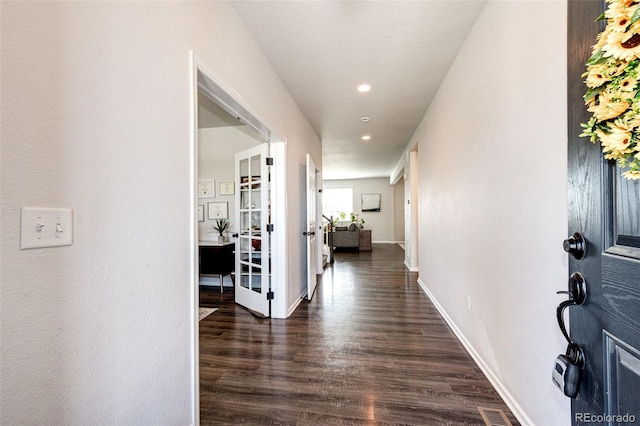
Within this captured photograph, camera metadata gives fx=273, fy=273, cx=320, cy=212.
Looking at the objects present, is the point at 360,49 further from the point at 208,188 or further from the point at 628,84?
the point at 208,188

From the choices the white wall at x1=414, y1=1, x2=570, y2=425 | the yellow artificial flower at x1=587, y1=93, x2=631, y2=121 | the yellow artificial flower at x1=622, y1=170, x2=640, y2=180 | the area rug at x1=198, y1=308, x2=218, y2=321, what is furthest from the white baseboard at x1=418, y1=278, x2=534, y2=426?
the area rug at x1=198, y1=308, x2=218, y2=321

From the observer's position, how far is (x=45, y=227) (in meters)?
0.78

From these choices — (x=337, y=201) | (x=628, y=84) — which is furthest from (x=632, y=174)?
(x=337, y=201)

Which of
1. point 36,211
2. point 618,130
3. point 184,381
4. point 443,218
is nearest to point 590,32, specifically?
point 618,130

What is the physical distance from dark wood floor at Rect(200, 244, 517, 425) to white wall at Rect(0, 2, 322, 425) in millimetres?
492

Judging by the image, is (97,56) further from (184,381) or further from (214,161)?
(214,161)

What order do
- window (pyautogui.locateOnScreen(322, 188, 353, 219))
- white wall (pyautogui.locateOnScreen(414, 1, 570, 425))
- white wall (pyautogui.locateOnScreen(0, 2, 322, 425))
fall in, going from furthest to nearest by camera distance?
window (pyautogui.locateOnScreen(322, 188, 353, 219))
white wall (pyautogui.locateOnScreen(414, 1, 570, 425))
white wall (pyautogui.locateOnScreen(0, 2, 322, 425))

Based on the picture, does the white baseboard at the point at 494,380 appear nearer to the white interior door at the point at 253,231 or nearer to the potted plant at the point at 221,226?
the white interior door at the point at 253,231

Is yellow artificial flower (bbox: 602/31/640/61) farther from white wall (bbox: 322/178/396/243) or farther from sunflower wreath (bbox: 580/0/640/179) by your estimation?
white wall (bbox: 322/178/396/243)

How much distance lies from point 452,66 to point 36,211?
123 inches

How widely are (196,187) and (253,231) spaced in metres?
1.91

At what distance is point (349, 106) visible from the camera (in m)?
3.68

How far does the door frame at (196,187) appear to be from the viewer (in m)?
1.44

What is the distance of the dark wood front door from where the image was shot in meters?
0.62
